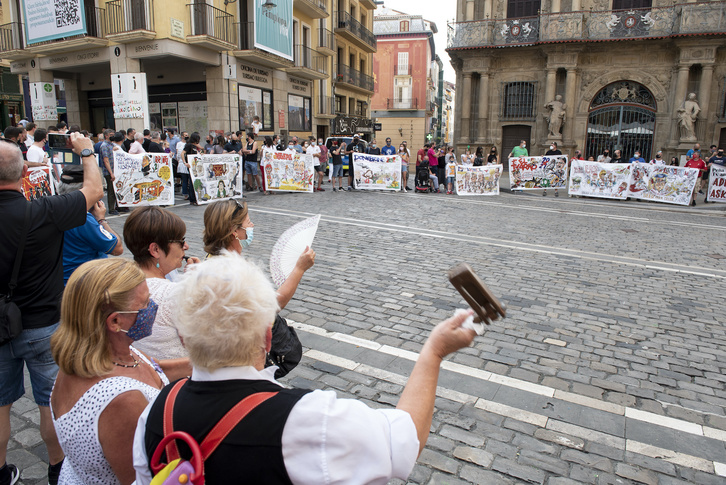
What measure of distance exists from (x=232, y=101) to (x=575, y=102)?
58.0ft

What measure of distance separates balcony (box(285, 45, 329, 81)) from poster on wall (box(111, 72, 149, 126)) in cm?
942

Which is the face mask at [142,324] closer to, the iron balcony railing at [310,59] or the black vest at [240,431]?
the black vest at [240,431]

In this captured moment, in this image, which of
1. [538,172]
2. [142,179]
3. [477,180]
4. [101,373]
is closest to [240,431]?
[101,373]

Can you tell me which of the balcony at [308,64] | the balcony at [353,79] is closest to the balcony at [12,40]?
the balcony at [308,64]

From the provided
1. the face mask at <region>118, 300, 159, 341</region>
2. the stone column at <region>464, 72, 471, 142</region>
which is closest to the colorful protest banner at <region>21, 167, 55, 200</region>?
the face mask at <region>118, 300, 159, 341</region>

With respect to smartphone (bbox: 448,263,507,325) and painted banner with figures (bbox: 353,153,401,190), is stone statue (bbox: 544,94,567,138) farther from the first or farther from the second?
smartphone (bbox: 448,263,507,325)

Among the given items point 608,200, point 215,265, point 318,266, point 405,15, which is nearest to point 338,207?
point 318,266

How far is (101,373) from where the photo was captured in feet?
5.70

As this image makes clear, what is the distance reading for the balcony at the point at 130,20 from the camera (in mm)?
18194

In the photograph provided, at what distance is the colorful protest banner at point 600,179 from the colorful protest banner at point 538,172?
97 centimetres

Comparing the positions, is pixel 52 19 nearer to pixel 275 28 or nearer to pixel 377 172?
pixel 275 28

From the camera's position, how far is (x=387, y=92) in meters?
58.4

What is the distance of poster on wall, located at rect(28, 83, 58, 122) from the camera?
21031mm

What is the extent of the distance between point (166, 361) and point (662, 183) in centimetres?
1750
